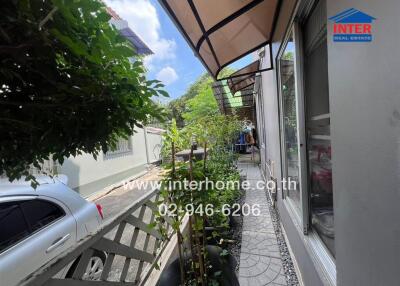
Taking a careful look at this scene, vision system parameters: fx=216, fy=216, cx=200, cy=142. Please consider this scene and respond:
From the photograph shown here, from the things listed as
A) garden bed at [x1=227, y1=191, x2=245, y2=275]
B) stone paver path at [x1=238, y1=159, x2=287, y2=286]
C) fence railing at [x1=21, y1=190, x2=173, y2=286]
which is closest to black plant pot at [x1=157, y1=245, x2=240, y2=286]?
fence railing at [x1=21, y1=190, x2=173, y2=286]

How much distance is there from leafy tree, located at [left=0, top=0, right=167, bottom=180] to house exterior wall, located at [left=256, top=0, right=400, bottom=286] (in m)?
0.71

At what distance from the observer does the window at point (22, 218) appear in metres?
1.81

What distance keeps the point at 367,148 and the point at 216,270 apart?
4.96 ft

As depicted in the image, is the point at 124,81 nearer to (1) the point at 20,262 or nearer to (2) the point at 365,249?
(2) the point at 365,249

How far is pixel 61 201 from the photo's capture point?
92.9 inches

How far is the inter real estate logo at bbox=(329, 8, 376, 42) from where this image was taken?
29.5 inches

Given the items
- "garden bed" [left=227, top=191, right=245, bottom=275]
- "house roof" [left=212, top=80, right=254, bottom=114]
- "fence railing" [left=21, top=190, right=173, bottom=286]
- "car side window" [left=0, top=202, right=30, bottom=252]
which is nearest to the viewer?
"fence railing" [left=21, top=190, right=173, bottom=286]

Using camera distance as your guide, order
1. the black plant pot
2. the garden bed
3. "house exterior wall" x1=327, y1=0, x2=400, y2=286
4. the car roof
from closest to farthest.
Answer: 1. "house exterior wall" x1=327, y1=0, x2=400, y2=286
2. the black plant pot
3. the car roof
4. the garden bed

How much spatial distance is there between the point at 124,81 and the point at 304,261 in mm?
2084

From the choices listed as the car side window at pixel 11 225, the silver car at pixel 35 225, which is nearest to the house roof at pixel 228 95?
the silver car at pixel 35 225

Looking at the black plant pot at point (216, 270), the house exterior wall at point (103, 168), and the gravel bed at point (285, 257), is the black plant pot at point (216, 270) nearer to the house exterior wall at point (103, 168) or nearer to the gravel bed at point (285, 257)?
the gravel bed at point (285, 257)

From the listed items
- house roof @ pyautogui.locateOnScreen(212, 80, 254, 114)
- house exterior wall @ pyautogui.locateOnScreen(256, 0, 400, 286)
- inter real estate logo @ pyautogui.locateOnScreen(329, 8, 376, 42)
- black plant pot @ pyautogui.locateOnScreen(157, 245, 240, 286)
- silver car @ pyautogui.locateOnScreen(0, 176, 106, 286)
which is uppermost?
house roof @ pyautogui.locateOnScreen(212, 80, 254, 114)

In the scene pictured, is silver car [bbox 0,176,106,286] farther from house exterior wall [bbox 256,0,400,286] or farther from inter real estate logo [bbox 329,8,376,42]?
inter real estate logo [bbox 329,8,376,42]

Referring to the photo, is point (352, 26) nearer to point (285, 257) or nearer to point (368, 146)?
point (368, 146)
